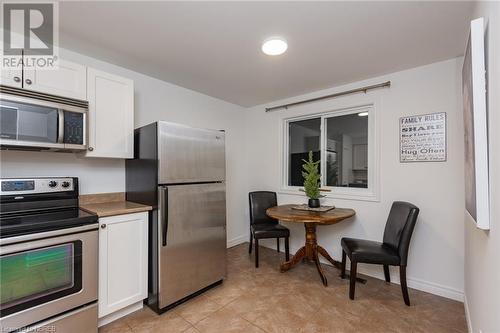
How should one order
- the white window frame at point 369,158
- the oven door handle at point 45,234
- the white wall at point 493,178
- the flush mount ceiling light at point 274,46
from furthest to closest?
the white window frame at point 369,158, the flush mount ceiling light at point 274,46, the oven door handle at point 45,234, the white wall at point 493,178

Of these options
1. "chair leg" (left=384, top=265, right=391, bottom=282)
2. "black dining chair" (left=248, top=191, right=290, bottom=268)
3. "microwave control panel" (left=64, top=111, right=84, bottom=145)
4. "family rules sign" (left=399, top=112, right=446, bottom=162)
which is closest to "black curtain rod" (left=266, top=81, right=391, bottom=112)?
"family rules sign" (left=399, top=112, right=446, bottom=162)

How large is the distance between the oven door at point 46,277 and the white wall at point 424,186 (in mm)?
2743

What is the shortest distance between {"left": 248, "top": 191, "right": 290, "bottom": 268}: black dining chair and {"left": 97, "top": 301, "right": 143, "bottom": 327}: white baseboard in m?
1.43

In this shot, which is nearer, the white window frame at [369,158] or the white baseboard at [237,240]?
the white window frame at [369,158]

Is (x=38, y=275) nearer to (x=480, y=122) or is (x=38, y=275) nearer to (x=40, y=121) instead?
(x=40, y=121)

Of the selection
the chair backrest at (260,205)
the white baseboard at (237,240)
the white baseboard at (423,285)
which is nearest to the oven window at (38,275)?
the chair backrest at (260,205)

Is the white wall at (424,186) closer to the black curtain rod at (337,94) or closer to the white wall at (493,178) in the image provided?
the black curtain rod at (337,94)

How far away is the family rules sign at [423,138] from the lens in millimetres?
2350

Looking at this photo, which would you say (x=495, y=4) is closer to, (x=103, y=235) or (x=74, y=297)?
(x=103, y=235)

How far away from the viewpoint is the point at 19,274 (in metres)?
1.45

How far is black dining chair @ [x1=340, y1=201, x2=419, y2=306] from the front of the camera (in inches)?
83.7

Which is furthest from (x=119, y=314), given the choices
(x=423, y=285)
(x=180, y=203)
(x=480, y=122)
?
(x=423, y=285)

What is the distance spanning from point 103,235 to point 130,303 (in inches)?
26.4

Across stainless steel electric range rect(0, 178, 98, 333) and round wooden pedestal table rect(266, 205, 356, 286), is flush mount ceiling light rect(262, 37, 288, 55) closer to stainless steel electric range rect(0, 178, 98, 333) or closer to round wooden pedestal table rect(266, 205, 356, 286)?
round wooden pedestal table rect(266, 205, 356, 286)
